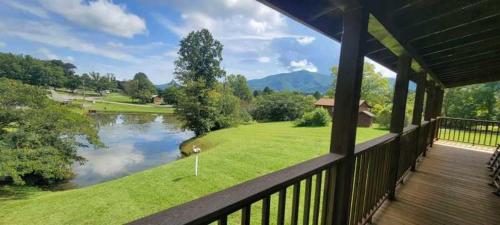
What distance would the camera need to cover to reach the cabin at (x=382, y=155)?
1091 mm

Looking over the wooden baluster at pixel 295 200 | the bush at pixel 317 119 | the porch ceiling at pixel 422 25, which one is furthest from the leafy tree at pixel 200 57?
the wooden baluster at pixel 295 200

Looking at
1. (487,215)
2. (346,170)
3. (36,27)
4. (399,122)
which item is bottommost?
(487,215)

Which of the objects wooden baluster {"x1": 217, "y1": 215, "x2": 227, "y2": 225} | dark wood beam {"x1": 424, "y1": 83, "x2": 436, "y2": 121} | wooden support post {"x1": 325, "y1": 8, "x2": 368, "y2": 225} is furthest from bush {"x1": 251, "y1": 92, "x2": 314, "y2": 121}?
wooden baluster {"x1": 217, "y1": 215, "x2": 227, "y2": 225}

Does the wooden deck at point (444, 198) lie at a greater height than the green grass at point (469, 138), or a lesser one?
lesser

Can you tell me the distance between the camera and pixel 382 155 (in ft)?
8.52

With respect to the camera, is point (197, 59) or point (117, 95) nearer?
point (197, 59)

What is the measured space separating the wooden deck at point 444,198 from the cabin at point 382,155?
1 centimetres

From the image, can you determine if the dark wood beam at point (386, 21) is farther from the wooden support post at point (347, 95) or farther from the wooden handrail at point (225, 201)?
the wooden handrail at point (225, 201)

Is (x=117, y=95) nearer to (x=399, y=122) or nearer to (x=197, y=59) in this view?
(x=197, y=59)

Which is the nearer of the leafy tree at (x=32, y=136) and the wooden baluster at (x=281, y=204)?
the wooden baluster at (x=281, y=204)

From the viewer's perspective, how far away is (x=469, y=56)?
3746mm

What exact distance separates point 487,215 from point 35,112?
12.0 metres

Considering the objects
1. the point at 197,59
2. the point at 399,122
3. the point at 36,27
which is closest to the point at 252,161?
the point at 399,122

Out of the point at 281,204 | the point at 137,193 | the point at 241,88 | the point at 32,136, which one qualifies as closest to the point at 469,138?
the point at 281,204
